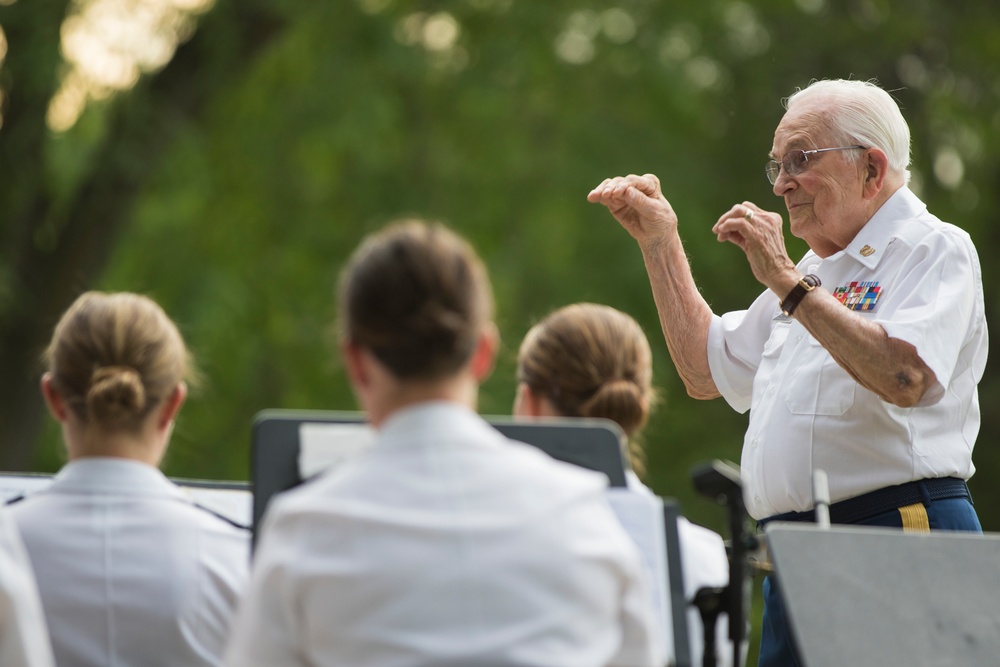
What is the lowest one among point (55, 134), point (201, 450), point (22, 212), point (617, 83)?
point (201, 450)

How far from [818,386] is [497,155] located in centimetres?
884

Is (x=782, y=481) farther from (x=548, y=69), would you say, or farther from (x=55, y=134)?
(x=548, y=69)

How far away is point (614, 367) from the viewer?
2.86 m

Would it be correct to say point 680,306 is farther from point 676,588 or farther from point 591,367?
point 676,588

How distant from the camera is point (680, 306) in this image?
13.6ft

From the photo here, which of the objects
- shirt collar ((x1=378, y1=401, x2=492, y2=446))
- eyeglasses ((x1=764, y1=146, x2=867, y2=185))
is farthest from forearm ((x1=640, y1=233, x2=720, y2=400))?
shirt collar ((x1=378, y1=401, x2=492, y2=446))

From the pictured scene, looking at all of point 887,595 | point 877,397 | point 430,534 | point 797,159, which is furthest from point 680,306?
point 430,534

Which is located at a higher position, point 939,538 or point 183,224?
point 183,224

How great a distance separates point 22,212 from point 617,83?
5537mm

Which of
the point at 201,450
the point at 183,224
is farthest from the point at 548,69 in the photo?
the point at 201,450

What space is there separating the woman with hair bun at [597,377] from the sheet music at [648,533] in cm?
20

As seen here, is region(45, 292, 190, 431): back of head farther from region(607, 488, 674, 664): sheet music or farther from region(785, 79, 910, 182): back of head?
region(785, 79, 910, 182): back of head

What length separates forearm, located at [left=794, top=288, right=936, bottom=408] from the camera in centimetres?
333

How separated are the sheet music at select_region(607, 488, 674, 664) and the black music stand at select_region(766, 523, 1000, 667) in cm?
24
